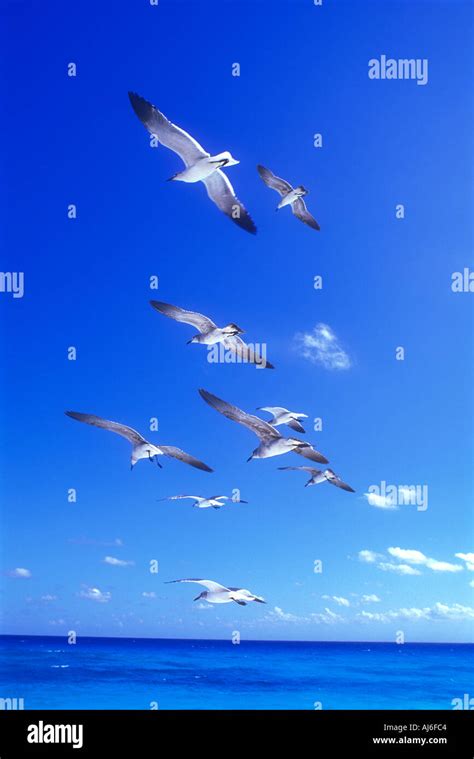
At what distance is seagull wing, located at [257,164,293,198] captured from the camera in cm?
1214

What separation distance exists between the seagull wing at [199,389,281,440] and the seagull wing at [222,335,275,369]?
744mm

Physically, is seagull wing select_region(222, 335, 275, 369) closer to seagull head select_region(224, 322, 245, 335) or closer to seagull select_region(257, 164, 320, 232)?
seagull head select_region(224, 322, 245, 335)

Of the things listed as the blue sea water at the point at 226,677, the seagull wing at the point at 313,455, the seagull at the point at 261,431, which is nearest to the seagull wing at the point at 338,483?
the seagull wing at the point at 313,455

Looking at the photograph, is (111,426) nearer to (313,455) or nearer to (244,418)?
(244,418)

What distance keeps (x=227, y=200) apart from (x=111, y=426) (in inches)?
152

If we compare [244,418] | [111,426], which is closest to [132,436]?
[111,426]

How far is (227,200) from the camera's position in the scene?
11.0 meters

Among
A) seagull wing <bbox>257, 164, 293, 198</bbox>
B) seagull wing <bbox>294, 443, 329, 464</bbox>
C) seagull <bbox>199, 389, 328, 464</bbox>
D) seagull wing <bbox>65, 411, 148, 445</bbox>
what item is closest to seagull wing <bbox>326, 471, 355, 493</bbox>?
seagull wing <bbox>294, 443, 329, 464</bbox>

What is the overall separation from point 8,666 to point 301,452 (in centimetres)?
4255

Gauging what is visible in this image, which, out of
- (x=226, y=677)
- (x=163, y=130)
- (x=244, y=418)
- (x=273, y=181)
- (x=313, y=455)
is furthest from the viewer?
(x=226, y=677)

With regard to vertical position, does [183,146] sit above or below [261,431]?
above

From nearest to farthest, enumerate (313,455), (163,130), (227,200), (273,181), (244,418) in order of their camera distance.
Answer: (163,130) → (227,200) → (244,418) → (273,181) → (313,455)

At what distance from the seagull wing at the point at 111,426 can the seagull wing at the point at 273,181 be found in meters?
4.58
